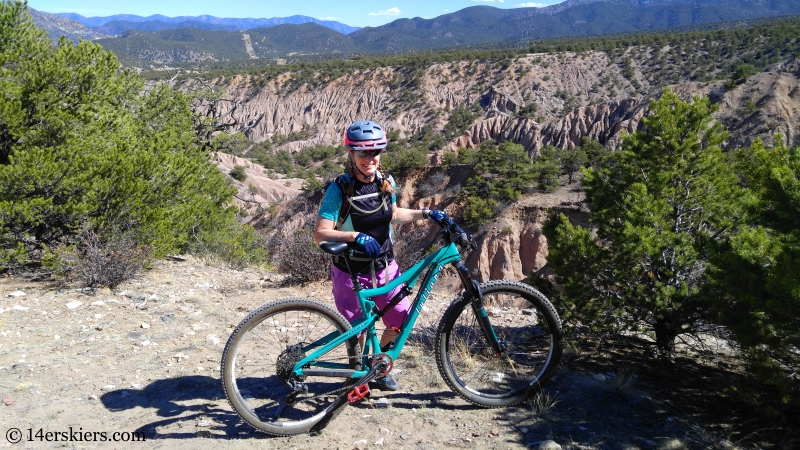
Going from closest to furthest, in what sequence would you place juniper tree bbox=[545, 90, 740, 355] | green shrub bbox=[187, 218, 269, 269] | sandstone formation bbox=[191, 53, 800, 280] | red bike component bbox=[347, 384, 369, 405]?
1. red bike component bbox=[347, 384, 369, 405]
2. juniper tree bbox=[545, 90, 740, 355]
3. green shrub bbox=[187, 218, 269, 269]
4. sandstone formation bbox=[191, 53, 800, 280]

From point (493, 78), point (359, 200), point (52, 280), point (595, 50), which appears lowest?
Result: point (52, 280)

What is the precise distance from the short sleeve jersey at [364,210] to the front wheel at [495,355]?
0.70 meters

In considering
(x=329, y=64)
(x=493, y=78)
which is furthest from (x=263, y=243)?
(x=329, y=64)

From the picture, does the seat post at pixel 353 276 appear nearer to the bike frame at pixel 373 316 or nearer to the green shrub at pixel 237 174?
the bike frame at pixel 373 316

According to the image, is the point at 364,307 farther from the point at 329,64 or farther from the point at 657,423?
the point at 329,64

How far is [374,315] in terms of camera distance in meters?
3.29

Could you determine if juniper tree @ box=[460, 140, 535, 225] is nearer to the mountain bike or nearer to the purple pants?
the mountain bike

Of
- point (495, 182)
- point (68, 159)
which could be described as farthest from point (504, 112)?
point (68, 159)

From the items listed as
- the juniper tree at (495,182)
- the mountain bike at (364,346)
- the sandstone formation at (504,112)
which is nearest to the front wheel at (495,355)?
the mountain bike at (364,346)

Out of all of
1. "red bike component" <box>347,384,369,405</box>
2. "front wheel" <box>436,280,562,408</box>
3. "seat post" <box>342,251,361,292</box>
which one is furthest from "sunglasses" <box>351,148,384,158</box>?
"red bike component" <box>347,384,369,405</box>

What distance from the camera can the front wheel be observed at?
11.1 ft

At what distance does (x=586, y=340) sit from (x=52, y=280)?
650cm

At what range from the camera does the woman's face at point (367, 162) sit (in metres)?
3.18

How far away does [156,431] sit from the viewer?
132 inches
